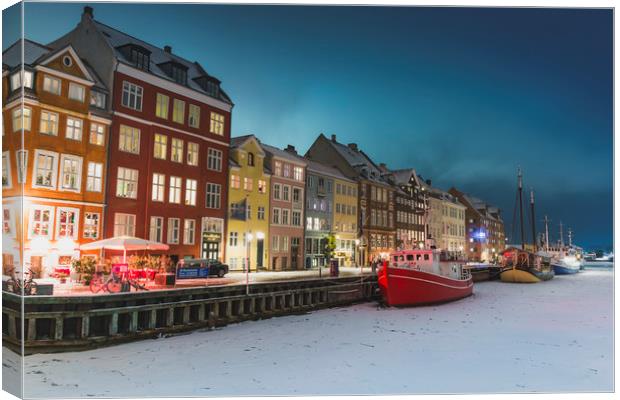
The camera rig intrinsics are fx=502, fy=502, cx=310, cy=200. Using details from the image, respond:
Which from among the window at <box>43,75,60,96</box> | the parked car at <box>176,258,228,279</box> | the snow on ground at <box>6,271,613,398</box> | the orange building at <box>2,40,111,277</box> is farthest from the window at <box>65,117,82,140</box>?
the snow on ground at <box>6,271,613,398</box>

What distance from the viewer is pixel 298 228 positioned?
4203 cm

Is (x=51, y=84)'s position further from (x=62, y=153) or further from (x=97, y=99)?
(x=97, y=99)

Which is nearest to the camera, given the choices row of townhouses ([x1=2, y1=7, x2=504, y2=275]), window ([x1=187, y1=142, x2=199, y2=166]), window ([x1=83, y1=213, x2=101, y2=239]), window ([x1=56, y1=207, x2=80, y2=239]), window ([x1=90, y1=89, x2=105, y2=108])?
row of townhouses ([x1=2, y1=7, x2=504, y2=275])

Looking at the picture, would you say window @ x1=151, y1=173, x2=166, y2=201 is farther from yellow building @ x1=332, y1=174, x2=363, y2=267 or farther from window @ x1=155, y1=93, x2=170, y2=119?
yellow building @ x1=332, y1=174, x2=363, y2=267

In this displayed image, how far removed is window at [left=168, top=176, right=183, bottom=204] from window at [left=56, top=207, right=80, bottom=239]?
5936mm

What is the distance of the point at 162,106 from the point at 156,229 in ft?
22.2

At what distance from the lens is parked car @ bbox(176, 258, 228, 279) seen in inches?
958

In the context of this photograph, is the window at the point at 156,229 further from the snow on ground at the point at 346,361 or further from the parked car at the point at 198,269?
the snow on ground at the point at 346,361

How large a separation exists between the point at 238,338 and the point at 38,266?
824 centimetres

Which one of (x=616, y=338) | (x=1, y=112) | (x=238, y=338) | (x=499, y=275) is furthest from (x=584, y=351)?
(x=499, y=275)

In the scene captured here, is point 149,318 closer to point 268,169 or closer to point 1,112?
point 1,112

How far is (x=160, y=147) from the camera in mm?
27438

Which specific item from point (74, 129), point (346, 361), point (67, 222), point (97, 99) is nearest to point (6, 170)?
point (67, 222)

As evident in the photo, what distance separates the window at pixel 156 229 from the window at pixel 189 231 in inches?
60.2
